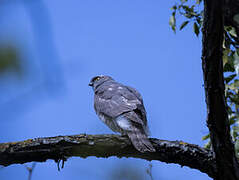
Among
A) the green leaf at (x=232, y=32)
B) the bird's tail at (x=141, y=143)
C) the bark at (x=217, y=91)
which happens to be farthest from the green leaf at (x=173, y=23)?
the bark at (x=217, y=91)

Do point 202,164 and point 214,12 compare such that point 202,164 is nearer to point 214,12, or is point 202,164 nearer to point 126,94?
point 214,12

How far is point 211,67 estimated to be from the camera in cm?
254

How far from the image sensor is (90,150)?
315 cm

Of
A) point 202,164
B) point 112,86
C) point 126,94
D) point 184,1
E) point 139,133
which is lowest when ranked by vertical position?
point 202,164

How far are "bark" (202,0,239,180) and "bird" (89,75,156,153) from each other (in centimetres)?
66

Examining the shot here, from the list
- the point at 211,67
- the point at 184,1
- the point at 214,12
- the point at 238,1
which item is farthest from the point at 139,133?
the point at 184,1

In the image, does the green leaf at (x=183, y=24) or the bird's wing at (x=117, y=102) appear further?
the green leaf at (x=183, y=24)

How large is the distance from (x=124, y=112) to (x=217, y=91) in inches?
69.4

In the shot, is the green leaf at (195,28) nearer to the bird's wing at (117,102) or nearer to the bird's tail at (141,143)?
the bird's wing at (117,102)

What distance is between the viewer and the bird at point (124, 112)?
143 inches

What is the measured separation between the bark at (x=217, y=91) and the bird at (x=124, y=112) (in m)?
0.66

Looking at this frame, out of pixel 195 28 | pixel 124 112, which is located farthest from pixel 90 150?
pixel 195 28

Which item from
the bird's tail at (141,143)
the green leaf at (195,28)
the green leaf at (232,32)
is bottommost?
the bird's tail at (141,143)

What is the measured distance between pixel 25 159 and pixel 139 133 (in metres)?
1.26
